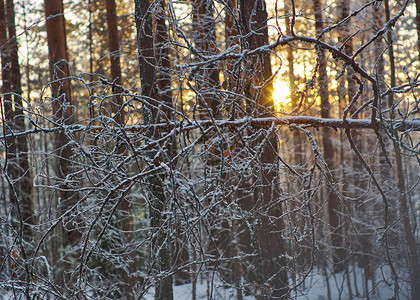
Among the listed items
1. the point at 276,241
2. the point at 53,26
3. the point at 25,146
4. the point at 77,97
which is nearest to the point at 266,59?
the point at 276,241

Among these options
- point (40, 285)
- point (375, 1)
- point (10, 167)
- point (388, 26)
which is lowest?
point (40, 285)

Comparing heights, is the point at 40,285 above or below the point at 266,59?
below

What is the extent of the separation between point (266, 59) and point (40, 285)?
402 centimetres

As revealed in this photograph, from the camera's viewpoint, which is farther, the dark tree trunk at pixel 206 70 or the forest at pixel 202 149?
the dark tree trunk at pixel 206 70

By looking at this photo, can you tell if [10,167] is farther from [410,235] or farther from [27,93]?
[410,235]

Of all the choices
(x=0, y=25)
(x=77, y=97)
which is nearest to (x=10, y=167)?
(x=0, y=25)

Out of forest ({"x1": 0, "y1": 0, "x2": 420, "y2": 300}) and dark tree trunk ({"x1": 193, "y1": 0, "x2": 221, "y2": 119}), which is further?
dark tree trunk ({"x1": 193, "y1": 0, "x2": 221, "y2": 119})

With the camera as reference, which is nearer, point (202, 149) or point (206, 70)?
point (202, 149)

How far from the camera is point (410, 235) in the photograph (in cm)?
1225

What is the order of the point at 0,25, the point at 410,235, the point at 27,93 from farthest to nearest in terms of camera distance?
the point at 27,93 → the point at 410,235 → the point at 0,25

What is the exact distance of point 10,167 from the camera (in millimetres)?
11469

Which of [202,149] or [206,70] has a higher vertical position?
[206,70]

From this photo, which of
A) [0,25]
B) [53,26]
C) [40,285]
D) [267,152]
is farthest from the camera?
[0,25]

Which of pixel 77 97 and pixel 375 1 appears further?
pixel 77 97
